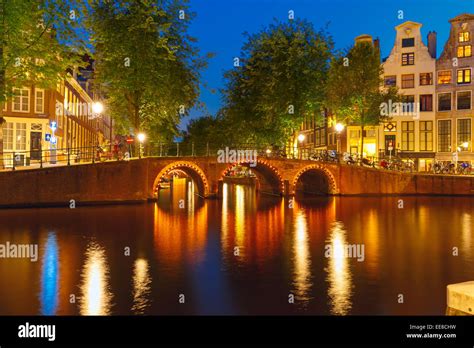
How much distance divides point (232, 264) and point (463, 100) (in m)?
54.1

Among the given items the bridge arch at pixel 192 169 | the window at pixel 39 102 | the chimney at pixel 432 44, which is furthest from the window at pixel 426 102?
the window at pixel 39 102

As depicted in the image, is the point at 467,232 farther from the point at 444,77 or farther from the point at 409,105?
the point at 444,77

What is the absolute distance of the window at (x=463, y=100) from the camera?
2408 inches

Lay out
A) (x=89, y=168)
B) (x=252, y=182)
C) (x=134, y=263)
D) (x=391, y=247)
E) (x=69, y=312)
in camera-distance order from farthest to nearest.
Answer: (x=252, y=182) → (x=89, y=168) → (x=391, y=247) → (x=134, y=263) → (x=69, y=312)

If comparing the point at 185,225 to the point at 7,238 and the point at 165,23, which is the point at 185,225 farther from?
the point at 165,23

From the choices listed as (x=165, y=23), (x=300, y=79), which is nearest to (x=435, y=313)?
(x=165, y=23)

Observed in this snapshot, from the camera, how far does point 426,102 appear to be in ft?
208

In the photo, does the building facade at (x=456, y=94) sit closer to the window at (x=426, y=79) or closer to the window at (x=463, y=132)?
the window at (x=463, y=132)

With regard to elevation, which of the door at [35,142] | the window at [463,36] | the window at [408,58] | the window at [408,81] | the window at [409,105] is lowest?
the door at [35,142]

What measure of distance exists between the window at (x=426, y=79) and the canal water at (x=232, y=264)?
1472 inches

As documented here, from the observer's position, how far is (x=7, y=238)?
20781 millimetres

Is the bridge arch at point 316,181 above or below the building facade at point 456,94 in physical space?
below

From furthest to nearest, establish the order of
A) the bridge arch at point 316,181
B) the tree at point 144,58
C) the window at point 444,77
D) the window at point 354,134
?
1. the window at point 354,134
2. the window at point 444,77
3. the bridge arch at point 316,181
4. the tree at point 144,58
